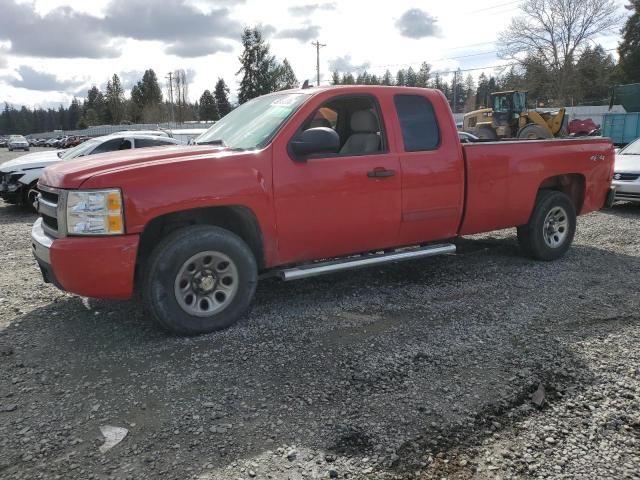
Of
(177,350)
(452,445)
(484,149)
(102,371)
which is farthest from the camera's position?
(484,149)

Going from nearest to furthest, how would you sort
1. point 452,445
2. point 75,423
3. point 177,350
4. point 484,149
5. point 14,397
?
point 452,445 → point 75,423 → point 14,397 → point 177,350 → point 484,149

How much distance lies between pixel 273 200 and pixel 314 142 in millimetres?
580

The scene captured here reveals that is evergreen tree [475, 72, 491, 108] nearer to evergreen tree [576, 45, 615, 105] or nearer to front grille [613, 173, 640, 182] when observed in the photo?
evergreen tree [576, 45, 615, 105]

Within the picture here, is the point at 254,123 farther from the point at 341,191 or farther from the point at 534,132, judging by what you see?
the point at 534,132

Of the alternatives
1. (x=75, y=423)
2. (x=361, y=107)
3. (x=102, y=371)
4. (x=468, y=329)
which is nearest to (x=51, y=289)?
(x=102, y=371)

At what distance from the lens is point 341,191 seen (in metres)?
4.71

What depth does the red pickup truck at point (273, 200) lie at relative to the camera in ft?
12.7

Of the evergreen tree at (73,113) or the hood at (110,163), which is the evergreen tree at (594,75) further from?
the evergreen tree at (73,113)

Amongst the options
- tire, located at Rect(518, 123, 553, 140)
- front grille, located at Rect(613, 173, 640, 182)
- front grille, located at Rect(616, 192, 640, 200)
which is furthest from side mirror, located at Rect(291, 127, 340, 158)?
tire, located at Rect(518, 123, 553, 140)

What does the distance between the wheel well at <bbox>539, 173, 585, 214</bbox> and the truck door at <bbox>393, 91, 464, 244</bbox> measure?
1.89 meters

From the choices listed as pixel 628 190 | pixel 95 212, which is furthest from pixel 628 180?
pixel 95 212

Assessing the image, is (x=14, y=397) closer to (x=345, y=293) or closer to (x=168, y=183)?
(x=168, y=183)

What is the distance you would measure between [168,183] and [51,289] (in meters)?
2.44

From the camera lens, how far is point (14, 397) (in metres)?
3.40
